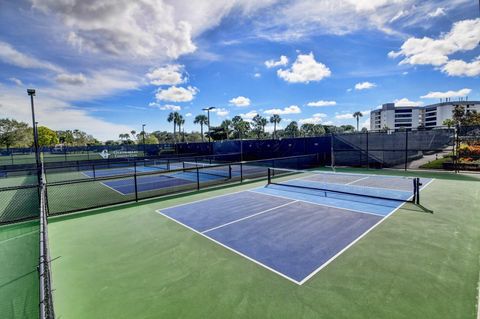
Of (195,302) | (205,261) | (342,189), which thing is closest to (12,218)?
(205,261)

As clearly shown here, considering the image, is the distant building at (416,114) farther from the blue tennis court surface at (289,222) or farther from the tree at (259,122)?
the blue tennis court surface at (289,222)

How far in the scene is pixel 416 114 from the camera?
128 metres

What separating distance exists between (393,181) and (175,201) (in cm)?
1198

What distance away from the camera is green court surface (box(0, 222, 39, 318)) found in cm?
407

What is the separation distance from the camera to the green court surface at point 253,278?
3828 millimetres

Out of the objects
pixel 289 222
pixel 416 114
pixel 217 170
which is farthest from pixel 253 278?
pixel 416 114

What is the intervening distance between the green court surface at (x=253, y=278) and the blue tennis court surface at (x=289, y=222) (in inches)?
12.7

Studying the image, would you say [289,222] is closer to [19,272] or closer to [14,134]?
[19,272]

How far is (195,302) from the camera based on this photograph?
13.3 ft

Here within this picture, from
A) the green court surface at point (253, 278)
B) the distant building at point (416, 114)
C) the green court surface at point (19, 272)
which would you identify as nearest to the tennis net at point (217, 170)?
the green court surface at point (253, 278)

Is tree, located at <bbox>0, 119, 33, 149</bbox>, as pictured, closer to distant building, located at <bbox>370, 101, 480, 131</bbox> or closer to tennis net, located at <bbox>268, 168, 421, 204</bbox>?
tennis net, located at <bbox>268, 168, 421, 204</bbox>

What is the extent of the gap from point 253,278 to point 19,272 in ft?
15.8

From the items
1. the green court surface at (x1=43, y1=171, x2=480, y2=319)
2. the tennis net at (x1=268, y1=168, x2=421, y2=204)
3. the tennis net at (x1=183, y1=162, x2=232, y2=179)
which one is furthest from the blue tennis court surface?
the tennis net at (x1=183, y1=162, x2=232, y2=179)

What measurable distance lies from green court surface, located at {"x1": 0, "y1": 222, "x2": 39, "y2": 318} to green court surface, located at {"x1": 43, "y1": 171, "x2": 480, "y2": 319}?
0.36 m
